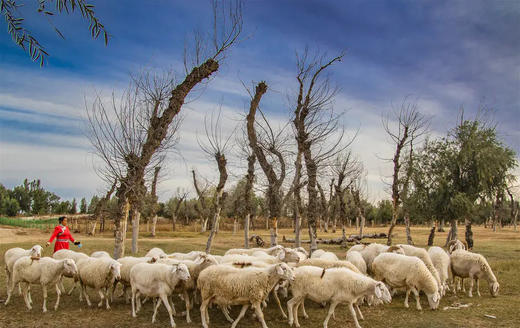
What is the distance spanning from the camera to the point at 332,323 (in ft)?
29.5

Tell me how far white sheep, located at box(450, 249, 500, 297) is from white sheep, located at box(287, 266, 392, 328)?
16.5ft

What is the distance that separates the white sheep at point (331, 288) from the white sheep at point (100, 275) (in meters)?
4.60

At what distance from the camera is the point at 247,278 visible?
8.49m

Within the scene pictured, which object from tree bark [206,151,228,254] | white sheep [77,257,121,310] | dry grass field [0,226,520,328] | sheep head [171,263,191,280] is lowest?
dry grass field [0,226,520,328]

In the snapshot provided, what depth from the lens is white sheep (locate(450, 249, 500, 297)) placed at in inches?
470

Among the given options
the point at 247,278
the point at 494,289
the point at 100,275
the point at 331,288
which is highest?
the point at 247,278

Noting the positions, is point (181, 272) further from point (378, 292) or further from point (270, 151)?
point (270, 151)

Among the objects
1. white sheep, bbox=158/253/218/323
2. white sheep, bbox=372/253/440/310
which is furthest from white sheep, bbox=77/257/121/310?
white sheep, bbox=372/253/440/310

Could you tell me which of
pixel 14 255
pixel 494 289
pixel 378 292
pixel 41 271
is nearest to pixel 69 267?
pixel 41 271

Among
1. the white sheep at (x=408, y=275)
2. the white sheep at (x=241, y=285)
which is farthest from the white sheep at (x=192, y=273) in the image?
the white sheep at (x=408, y=275)

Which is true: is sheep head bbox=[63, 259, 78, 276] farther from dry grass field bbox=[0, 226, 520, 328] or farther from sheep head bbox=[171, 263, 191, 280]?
sheep head bbox=[171, 263, 191, 280]

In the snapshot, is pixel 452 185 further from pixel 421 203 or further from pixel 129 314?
pixel 129 314

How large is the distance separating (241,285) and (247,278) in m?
0.20

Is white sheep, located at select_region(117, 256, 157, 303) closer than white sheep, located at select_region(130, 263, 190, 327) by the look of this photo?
No
